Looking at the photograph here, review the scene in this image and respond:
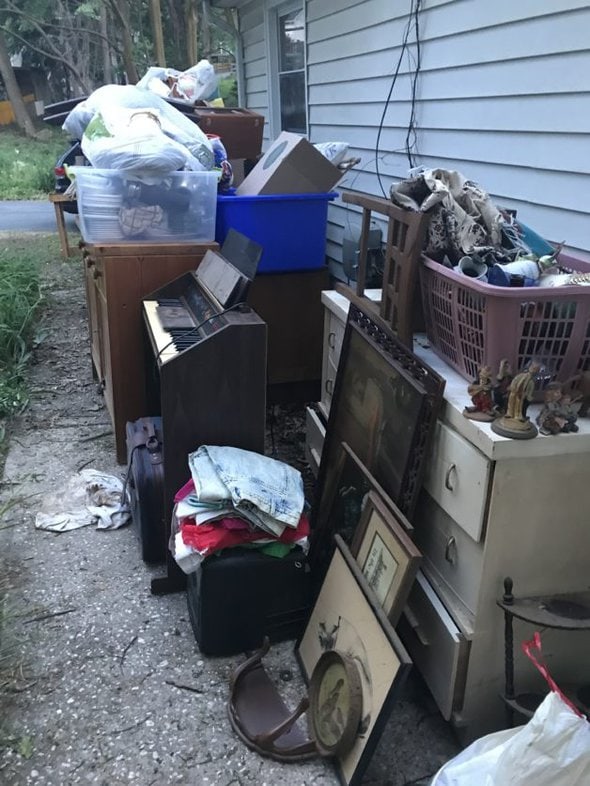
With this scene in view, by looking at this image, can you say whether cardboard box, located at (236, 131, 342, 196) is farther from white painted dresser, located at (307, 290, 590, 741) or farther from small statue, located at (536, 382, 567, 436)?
small statue, located at (536, 382, 567, 436)

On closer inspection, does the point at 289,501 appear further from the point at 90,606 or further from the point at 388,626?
the point at 90,606

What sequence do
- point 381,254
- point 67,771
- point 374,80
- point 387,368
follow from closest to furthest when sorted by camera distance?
point 67,771 → point 387,368 → point 381,254 → point 374,80

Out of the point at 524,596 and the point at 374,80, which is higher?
the point at 374,80

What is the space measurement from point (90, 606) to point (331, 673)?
3.37 feet

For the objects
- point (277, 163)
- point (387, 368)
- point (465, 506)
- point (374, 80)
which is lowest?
point (465, 506)

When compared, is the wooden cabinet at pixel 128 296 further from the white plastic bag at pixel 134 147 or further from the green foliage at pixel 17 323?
the green foliage at pixel 17 323

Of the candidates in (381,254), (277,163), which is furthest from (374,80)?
(381,254)

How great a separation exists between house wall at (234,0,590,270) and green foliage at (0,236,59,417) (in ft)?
7.92

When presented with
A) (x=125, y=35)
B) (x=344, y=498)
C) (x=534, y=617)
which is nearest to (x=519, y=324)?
(x=534, y=617)

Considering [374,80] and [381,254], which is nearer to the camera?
[381,254]

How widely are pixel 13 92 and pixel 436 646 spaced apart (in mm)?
24083

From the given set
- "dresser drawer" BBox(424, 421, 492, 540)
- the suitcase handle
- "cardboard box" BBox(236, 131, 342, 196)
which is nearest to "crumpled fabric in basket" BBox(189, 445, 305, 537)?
the suitcase handle

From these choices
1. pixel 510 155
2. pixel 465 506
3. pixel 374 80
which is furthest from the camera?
pixel 374 80

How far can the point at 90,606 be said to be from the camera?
8.16 feet
